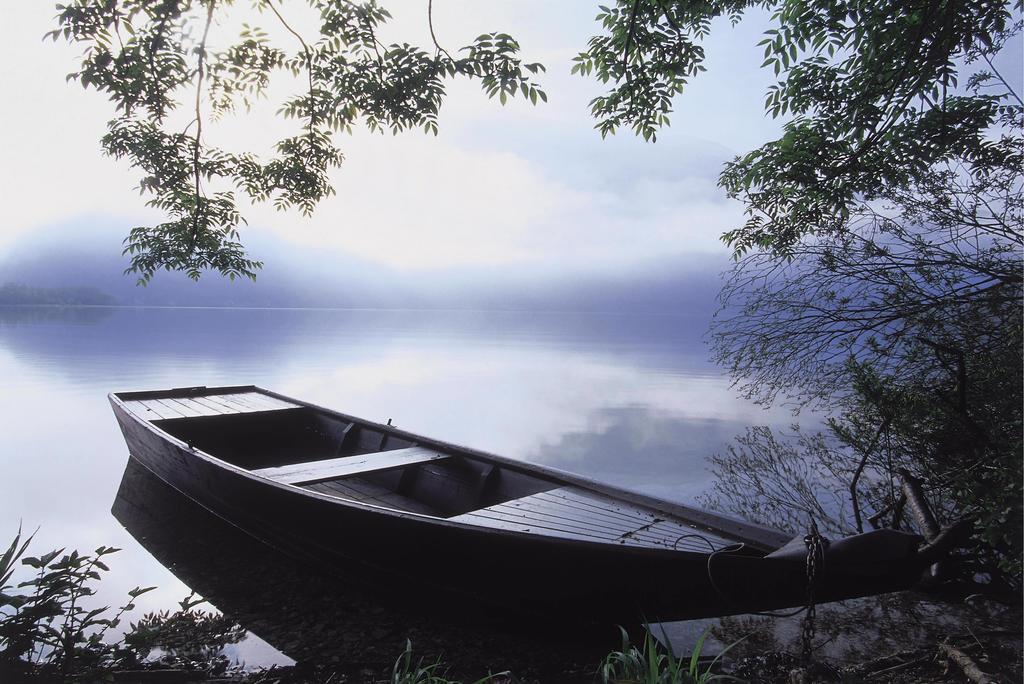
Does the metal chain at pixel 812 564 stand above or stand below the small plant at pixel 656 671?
above

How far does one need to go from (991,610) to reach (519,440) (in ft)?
→ 27.5

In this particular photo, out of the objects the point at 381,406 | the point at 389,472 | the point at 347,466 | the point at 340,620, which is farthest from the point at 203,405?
the point at 381,406

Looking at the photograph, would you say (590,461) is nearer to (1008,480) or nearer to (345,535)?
(345,535)

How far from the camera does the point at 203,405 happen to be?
755cm

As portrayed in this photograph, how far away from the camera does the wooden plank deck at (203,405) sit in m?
6.99

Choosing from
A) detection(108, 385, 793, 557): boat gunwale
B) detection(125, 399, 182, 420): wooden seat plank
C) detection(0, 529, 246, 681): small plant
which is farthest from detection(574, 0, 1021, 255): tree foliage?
detection(125, 399, 182, 420): wooden seat plank

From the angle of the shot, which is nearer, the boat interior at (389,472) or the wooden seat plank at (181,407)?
the boat interior at (389,472)

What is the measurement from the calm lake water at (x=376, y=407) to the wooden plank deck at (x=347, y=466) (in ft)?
3.82

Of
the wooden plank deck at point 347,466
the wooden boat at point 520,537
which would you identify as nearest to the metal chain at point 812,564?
the wooden boat at point 520,537

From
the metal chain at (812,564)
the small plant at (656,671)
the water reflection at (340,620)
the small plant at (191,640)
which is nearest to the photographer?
the small plant at (656,671)

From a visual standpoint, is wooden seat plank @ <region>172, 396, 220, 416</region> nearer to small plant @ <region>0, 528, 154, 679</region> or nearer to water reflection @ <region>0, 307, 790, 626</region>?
water reflection @ <region>0, 307, 790, 626</region>

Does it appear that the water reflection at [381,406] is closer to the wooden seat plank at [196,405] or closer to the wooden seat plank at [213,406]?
the wooden seat plank at [196,405]

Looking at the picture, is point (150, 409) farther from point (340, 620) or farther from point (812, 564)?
point (812, 564)

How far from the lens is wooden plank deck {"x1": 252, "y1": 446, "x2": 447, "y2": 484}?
464cm
